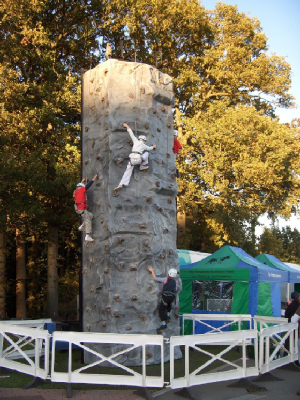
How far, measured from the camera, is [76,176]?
67.8ft

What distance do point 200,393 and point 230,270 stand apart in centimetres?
742

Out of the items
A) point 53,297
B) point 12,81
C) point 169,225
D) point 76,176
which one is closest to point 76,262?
point 53,297

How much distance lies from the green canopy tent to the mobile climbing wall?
12.6 ft

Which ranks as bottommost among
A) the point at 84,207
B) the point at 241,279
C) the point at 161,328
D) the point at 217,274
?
the point at 161,328

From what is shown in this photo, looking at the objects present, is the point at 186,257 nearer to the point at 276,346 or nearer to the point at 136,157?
the point at 136,157

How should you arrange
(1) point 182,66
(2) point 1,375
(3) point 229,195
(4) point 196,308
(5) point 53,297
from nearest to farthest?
(2) point 1,375 → (4) point 196,308 → (5) point 53,297 → (3) point 229,195 → (1) point 182,66

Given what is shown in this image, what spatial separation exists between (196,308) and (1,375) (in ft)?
28.3

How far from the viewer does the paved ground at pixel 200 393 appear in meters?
8.72

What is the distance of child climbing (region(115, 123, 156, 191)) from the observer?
1223cm

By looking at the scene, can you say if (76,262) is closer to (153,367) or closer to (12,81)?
(12,81)

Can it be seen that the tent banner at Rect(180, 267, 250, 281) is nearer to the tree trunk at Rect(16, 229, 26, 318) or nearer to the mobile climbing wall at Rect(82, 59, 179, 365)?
the mobile climbing wall at Rect(82, 59, 179, 365)

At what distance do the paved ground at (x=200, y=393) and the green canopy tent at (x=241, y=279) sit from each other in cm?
585

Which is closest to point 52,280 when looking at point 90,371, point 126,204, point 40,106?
point 40,106

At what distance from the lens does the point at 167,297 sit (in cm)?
1170
